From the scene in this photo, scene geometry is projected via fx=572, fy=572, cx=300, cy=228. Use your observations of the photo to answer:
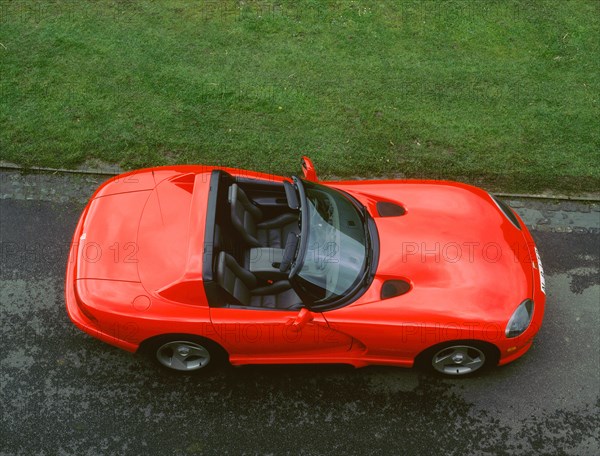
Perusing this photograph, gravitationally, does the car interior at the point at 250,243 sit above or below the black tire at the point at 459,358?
above

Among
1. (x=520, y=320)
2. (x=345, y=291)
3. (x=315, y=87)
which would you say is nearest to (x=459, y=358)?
(x=520, y=320)

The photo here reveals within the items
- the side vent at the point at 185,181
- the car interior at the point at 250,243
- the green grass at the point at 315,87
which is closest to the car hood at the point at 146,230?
the side vent at the point at 185,181

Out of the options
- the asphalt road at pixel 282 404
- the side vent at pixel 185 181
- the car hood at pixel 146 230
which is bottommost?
the asphalt road at pixel 282 404

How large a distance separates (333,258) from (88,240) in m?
2.16

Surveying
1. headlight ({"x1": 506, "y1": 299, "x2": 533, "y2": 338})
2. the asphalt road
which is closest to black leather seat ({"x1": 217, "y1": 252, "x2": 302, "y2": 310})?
the asphalt road

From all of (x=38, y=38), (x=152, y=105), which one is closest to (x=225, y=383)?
(x=152, y=105)

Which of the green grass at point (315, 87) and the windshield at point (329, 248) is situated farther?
the green grass at point (315, 87)

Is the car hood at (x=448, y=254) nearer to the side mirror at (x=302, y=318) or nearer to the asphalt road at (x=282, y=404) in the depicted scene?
the side mirror at (x=302, y=318)

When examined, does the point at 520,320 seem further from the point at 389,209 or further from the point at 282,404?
the point at 282,404

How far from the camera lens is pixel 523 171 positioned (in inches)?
268

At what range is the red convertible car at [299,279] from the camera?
181 inches

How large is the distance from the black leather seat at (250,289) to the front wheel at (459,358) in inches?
49.6

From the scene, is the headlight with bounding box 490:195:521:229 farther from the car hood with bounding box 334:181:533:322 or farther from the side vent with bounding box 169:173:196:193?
the side vent with bounding box 169:173:196:193

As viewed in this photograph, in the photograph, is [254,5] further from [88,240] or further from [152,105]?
[88,240]
